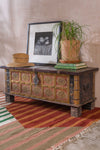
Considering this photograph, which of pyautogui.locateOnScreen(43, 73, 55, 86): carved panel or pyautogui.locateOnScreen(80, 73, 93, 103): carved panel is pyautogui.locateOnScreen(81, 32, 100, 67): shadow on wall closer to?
pyautogui.locateOnScreen(80, 73, 93, 103): carved panel

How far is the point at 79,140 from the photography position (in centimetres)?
202

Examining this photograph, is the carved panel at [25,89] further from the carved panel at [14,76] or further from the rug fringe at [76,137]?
the rug fringe at [76,137]

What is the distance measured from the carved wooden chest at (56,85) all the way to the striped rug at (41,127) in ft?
0.56

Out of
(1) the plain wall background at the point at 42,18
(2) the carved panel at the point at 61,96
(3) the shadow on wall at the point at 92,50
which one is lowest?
(2) the carved panel at the point at 61,96

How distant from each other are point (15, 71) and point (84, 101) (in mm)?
1192

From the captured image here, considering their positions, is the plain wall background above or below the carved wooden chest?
above

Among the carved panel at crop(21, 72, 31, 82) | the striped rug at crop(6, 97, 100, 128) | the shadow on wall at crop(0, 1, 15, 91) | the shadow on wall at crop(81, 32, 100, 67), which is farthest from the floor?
the shadow on wall at crop(0, 1, 15, 91)

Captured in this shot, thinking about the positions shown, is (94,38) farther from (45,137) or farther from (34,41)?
(45,137)

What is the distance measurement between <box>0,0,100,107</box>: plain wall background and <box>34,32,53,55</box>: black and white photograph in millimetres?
272

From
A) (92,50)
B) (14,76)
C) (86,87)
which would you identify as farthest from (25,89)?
(92,50)

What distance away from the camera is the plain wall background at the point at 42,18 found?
9.86 feet

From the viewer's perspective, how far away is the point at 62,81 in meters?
2.76

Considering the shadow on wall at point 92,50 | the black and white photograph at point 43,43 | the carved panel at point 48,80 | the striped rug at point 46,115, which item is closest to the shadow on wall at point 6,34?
the black and white photograph at point 43,43

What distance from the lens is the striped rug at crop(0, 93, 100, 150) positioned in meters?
1.96
